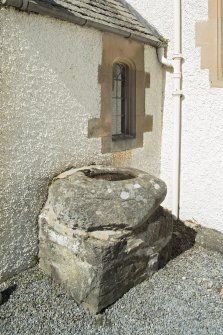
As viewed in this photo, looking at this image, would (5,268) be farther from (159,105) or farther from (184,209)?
(159,105)

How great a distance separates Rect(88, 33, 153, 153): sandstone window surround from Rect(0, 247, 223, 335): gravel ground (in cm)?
205

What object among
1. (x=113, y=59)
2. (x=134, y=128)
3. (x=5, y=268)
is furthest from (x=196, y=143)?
(x=5, y=268)

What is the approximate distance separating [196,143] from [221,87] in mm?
941

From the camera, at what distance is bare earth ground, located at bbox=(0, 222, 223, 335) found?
10.7ft

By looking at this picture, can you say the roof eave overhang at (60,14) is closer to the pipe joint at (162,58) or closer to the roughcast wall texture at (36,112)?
the roughcast wall texture at (36,112)

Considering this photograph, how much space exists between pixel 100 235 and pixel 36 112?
161cm

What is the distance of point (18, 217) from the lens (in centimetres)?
394

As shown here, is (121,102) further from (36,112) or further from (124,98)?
(36,112)

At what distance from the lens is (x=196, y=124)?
547cm

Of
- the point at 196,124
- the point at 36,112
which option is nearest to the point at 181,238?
the point at 196,124

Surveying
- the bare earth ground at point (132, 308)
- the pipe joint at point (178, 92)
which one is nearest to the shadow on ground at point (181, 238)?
the bare earth ground at point (132, 308)

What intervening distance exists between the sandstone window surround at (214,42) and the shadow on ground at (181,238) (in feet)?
7.51

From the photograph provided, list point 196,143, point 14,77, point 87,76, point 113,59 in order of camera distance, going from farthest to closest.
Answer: point 196,143
point 113,59
point 87,76
point 14,77

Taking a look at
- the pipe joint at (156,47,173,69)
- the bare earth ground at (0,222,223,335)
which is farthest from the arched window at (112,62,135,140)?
the bare earth ground at (0,222,223,335)
